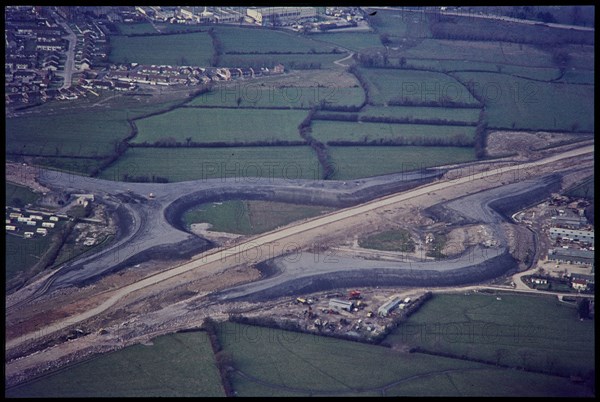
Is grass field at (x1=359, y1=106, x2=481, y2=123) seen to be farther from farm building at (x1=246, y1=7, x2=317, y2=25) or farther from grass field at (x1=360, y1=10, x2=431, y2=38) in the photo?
farm building at (x1=246, y1=7, x2=317, y2=25)

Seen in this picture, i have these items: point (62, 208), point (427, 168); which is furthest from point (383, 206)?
point (62, 208)

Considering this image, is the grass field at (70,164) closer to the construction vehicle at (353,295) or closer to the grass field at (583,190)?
the construction vehicle at (353,295)

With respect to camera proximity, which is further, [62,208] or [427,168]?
[427,168]

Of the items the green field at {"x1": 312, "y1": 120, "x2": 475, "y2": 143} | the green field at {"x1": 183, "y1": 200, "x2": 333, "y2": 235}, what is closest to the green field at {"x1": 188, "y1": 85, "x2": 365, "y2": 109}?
the green field at {"x1": 312, "y1": 120, "x2": 475, "y2": 143}

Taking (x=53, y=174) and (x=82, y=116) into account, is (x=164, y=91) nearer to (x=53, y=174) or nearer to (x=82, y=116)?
(x=82, y=116)

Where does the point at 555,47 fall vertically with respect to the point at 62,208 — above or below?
above

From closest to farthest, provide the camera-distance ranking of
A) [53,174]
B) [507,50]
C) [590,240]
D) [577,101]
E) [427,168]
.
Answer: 1. [590,240]
2. [53,174]
3. [427,168]
4. [577,101]
5. [507,50]

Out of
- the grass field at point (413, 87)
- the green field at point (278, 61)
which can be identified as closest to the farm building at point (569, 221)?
the grass field at point (413, 87)
